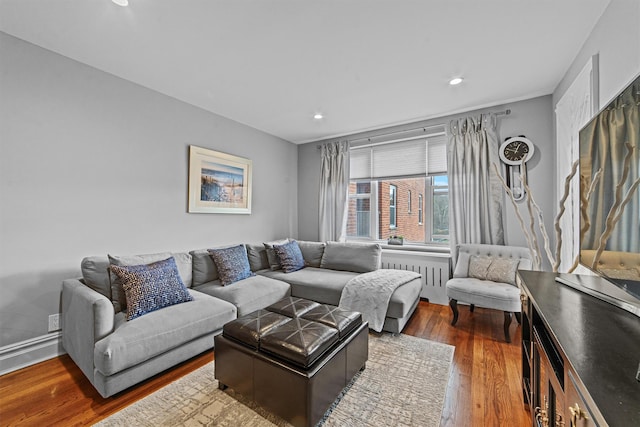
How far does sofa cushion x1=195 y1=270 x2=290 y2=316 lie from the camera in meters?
2.55

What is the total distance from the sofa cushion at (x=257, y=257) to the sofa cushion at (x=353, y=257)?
0.80 metres

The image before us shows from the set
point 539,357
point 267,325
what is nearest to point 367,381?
point 267,325

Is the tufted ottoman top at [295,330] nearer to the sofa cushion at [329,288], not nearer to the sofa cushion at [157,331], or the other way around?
the sofa cushion at [157,331]

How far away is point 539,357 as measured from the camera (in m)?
1.24

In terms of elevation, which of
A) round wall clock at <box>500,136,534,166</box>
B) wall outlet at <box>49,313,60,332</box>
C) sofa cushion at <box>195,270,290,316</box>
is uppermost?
round wall clock at <box>500,136,534,166</box>

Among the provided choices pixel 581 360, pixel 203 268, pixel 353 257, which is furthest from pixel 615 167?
pixel 203 268

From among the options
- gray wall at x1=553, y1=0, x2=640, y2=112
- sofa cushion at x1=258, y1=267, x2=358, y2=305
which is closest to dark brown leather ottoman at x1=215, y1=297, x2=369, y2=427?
sofa cushion at x1=258, y1=267, x2=358, y2=305

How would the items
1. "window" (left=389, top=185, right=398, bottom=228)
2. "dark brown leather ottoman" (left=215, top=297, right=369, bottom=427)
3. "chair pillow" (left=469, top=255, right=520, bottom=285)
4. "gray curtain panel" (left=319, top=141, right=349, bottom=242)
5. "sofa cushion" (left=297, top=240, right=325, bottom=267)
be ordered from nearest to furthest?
"dark brown leather ottoman" (left=215, top=297, right=369, bottom=427) → "chair pillow" (left=469, top=255, right=520, bottom=285) → "sofa cushion" (left=297, top=240, right=325, bottom=267) → "window" (left=389, top=185, right=398, bottom=228) → "gray curtain panel" (left=319, top=141, right=349, bottom=242)

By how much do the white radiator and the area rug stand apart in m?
1.47

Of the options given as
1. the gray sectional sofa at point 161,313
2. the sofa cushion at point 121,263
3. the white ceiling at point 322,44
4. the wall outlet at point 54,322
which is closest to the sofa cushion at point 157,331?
the gray sectional sofa at point 161,313

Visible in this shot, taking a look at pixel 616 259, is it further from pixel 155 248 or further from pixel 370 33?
pixel 155 248

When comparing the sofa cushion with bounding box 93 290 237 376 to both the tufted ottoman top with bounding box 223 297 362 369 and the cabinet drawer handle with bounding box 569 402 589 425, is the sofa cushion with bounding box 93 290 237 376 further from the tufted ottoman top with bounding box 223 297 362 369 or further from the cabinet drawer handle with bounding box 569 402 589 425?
the cabinet drawer handle with bounding box 569 402 589 425

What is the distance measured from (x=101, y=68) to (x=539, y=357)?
387cm

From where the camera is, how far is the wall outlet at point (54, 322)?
2.21 m
